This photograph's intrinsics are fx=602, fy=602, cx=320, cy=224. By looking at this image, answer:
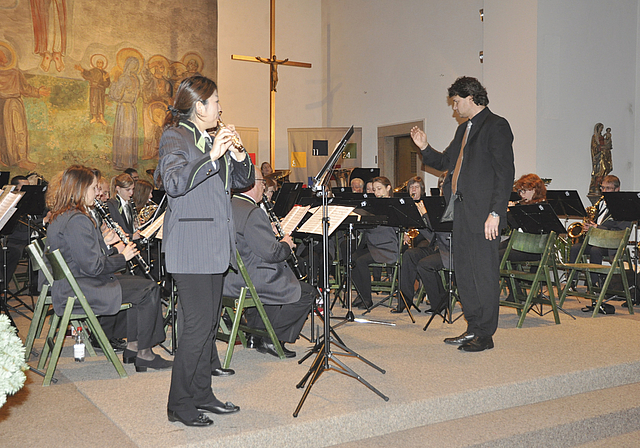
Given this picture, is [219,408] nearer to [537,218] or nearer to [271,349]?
[271,349]

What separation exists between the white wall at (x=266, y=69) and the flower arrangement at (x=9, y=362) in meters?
11.6

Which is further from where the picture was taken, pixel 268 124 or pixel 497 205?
pixel 268 124

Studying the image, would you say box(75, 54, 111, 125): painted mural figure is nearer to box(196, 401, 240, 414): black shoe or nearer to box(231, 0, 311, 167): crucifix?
box(231, 0, 311, 167): crucifix

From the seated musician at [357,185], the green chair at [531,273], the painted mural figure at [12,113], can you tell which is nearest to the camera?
the green chair at [531,273]

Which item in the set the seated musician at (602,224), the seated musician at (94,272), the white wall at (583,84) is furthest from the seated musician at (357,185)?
the seated musician at (94,272)

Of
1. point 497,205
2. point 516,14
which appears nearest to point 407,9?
point 516,14

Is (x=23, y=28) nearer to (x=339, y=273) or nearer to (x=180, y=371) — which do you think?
(x=339, y=273)

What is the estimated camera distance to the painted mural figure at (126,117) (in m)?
11.8

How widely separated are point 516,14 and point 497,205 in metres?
6.01

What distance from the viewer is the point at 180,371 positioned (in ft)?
8.96

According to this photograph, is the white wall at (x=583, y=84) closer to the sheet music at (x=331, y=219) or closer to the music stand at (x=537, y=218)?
the music stand at (x=537, y=218)

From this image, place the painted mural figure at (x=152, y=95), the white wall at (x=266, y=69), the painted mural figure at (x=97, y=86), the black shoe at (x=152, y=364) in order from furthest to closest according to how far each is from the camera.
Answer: the white wall at (x=266, y=69)
the painted mural figure at (x=152, y=95)
the painted mural figure at (x=97, y=86)
the black shoe at (x=152, y=364)

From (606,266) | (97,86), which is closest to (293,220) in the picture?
(606,266)

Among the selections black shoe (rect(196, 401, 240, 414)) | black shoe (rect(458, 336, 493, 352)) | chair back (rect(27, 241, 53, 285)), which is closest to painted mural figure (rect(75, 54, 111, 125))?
chair back (rect(27, 241, 53, 285))
